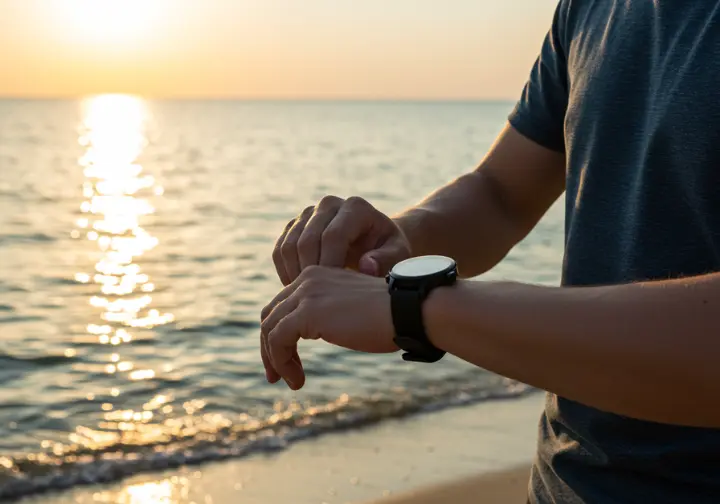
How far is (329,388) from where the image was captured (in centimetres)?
777

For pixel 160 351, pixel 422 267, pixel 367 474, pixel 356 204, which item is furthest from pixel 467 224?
pixel 160 351

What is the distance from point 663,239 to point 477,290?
0.37 metres

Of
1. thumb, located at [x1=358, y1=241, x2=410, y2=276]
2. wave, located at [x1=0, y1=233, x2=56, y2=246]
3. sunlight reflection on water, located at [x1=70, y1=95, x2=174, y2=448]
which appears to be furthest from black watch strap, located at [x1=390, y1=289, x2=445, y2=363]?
wave, located at [x1=0, y1=233, x2=56, y2=246]

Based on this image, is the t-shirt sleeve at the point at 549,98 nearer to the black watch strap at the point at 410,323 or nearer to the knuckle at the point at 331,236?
the knuckle at the point at 331,236

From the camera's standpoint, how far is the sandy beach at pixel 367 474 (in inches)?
202

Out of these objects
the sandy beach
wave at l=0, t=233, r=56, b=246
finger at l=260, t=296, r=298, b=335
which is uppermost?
finger at l=260, t=296, r=298, b=335

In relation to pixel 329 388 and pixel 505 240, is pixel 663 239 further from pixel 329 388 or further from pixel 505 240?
pixel 329 388

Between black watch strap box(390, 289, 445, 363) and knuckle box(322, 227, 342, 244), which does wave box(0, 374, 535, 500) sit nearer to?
knuckle box(322, 227, 342, 244)

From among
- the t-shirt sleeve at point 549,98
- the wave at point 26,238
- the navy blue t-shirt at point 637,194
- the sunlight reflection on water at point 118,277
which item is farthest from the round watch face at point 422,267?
the wave at point 26,238

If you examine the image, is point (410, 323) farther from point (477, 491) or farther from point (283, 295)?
point (477, 491)

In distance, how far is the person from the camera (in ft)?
3.80

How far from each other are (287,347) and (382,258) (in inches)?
10.3

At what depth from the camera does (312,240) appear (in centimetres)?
154

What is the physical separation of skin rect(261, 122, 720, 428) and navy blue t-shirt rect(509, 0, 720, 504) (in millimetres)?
240
